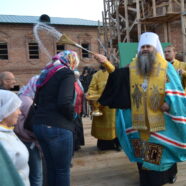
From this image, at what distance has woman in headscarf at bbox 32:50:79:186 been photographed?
2.34 metres

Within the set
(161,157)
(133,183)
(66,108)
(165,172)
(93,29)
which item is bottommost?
(133,183)

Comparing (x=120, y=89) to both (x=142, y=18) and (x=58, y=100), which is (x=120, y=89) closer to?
(x=58, y=100)

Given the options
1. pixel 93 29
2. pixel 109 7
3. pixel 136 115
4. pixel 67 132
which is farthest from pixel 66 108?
pixel 93 29

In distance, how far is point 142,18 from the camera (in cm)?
1292

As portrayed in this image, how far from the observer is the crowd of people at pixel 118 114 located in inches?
92.9

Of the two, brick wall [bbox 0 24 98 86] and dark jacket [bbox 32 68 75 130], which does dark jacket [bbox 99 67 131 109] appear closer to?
dark jacket [bbox 32 68 75 130]

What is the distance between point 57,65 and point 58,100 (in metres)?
0.36

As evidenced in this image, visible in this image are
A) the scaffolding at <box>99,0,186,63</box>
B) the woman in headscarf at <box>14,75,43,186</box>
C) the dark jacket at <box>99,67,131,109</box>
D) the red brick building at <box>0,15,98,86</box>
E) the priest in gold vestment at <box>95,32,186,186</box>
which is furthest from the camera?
the red brick building at <box>0,15,98,86</box>

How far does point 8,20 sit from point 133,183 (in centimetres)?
2256

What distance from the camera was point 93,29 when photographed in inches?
989

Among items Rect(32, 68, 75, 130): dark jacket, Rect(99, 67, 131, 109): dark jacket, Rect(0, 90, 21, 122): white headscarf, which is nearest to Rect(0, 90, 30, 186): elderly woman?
Rect(0, 90, 21, 122): white headscarf

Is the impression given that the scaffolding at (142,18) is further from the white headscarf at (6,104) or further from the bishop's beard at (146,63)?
the white headscarf at (6,104)

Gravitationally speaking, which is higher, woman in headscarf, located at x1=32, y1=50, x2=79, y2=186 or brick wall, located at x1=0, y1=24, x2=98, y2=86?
brick wall, located at x1=0, y1=24, x2=98, y2=86

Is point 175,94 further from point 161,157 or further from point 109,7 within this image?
point 109,7
